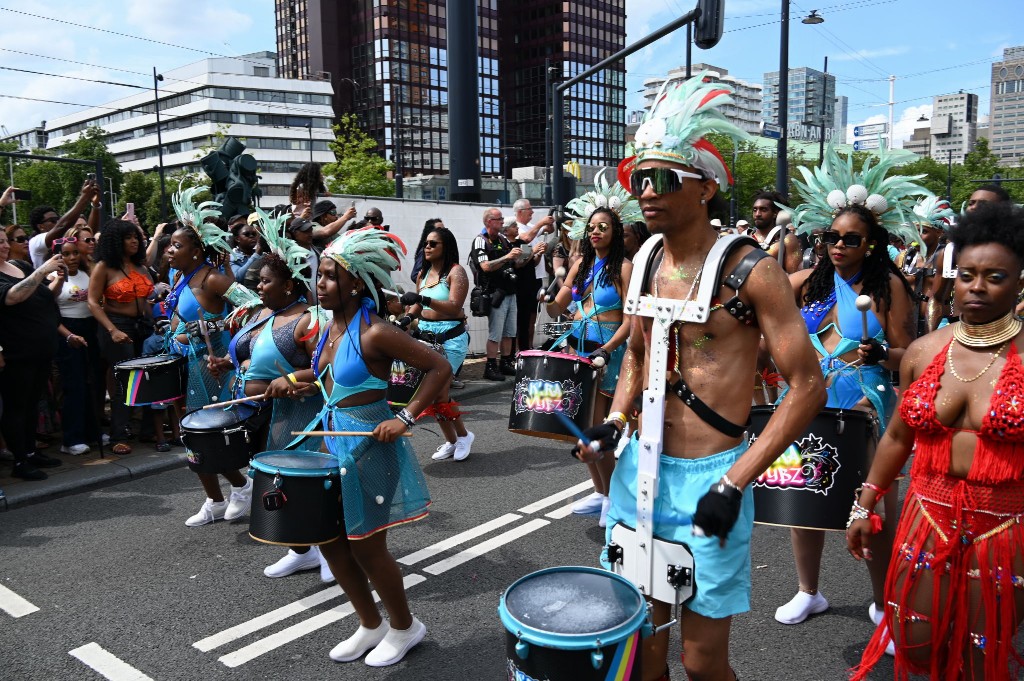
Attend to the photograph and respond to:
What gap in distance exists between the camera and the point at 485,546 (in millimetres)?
5168

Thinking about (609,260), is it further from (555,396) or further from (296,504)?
(296,504)

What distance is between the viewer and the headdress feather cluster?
2596 mm

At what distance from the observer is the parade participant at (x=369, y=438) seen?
3.61 m

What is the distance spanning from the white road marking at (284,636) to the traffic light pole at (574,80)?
26.5ft

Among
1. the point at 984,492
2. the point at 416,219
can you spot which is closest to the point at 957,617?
the point at 984,492

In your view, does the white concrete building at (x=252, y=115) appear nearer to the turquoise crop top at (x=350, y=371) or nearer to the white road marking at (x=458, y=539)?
the white road marking at (x=458, y=539)

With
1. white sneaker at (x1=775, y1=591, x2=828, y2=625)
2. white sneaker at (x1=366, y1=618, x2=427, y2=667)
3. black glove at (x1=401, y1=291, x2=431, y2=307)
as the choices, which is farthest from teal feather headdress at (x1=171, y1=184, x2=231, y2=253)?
white sneaker at (x1=775, y1=591, x2=828, y2=625)

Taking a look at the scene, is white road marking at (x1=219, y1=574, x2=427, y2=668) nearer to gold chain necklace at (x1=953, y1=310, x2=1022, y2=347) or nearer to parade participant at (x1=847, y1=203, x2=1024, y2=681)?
parade participant at (x1=847, y1=203, x2=1024, y2=681)

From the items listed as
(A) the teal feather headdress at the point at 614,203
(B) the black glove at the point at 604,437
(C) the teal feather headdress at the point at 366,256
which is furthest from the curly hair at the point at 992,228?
(A) the teal feather headdress at the point at 614,203

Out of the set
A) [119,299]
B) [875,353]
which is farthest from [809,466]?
[119,299]

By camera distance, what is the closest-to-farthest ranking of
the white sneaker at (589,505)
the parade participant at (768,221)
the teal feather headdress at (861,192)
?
the teal feather headdress at (861,192) < the white sneaker at (589,505) < the parade participant at (768,221)

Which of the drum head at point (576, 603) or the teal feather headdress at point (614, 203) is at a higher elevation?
the teal feather headdress at point (614, 203)

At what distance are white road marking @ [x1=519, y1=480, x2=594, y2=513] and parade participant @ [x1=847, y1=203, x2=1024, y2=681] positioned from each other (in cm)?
331

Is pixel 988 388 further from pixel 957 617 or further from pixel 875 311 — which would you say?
pixel 875 311
